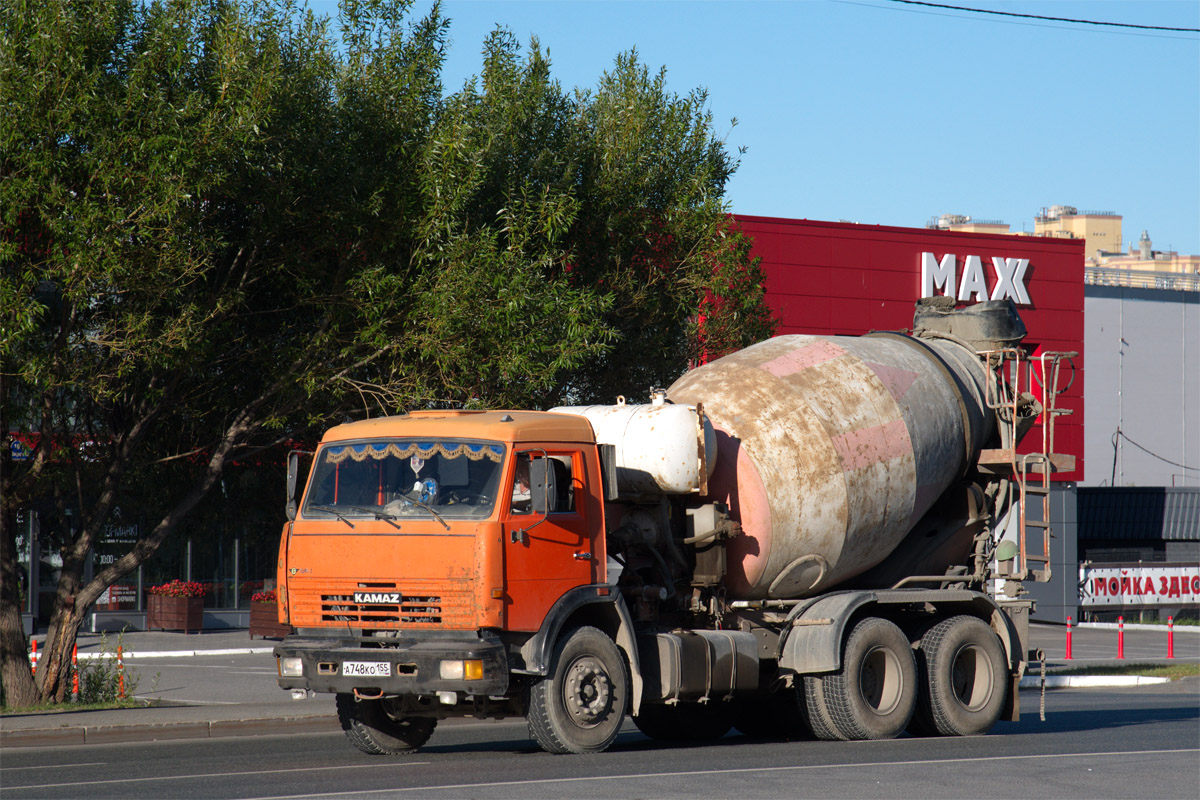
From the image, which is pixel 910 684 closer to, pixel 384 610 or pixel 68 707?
pixel 384 610

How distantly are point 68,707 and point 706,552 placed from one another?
7785 mm

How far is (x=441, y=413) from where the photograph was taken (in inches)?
453

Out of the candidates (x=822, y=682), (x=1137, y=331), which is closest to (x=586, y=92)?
(x=822, y=682)

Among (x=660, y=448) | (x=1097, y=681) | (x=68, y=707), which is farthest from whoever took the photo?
(x=1097, y=681)

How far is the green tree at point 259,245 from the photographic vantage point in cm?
1308

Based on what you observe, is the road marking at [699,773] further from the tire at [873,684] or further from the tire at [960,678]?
the tire at [960,678]

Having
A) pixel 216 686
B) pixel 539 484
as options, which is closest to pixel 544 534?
pixel 539 484

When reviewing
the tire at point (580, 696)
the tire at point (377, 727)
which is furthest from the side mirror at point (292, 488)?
the tire at point (580, 696)

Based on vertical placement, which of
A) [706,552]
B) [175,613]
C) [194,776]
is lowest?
[175,613]

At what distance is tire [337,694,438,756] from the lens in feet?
38.5

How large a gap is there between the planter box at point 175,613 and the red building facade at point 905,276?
14747 millimetres

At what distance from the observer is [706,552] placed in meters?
12.5

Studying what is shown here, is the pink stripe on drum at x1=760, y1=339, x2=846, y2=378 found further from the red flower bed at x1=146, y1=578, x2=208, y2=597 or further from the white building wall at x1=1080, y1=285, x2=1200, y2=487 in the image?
the white building wall at x1=1080, y1=285, x2=1200, y2=487

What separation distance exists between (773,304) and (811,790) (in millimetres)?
24314
